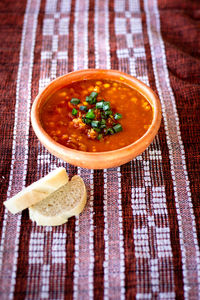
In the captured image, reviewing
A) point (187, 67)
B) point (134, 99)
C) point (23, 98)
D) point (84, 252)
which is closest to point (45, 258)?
point (84, 252)

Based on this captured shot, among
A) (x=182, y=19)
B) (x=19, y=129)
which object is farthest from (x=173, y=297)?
(x=182, y=19)

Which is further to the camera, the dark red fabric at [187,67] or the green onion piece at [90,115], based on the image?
the dark red fabric at [187,67]

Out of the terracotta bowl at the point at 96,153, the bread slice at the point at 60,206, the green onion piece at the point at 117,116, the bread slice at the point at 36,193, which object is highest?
the green onion piece at the point at 117,116

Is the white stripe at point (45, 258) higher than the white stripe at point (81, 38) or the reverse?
the reverse

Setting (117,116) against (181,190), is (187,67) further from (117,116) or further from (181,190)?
(181,190)

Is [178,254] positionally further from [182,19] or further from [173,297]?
[182,19]

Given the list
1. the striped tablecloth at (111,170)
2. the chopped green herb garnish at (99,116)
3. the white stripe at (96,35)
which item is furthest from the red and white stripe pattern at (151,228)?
the white stripe at (96,35)

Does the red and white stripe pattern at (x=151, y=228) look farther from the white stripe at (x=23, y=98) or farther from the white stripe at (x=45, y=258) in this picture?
the white stripe at (x=23, y=98)
